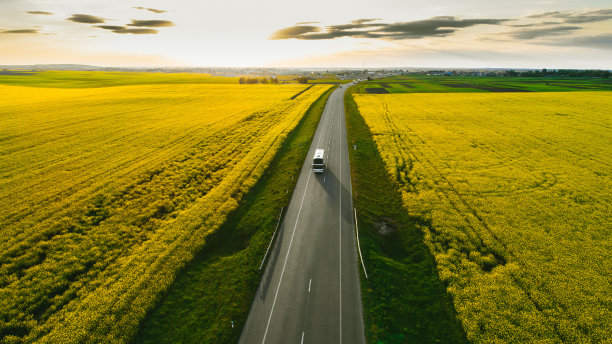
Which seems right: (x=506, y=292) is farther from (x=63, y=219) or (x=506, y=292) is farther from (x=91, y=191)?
(x=91, y=191)

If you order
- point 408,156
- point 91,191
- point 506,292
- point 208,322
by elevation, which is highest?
point 408,156

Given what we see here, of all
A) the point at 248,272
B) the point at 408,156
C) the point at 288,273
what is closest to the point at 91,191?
the point at 248,272

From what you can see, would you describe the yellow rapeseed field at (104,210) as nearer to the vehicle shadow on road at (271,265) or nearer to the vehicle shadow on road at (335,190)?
the vehicle shadow on road at (271,265)

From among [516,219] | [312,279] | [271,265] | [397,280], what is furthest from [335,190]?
[516,219]

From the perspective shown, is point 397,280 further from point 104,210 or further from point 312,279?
point 104,210

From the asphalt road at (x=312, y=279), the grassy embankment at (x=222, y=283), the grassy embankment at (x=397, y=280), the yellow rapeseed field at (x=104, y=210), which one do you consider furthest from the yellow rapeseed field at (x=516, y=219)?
the yellow rapeseed field at (x=104, y=210)

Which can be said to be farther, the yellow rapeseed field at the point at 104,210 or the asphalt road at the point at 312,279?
the yellow rapeseed field at the point at 104,210
